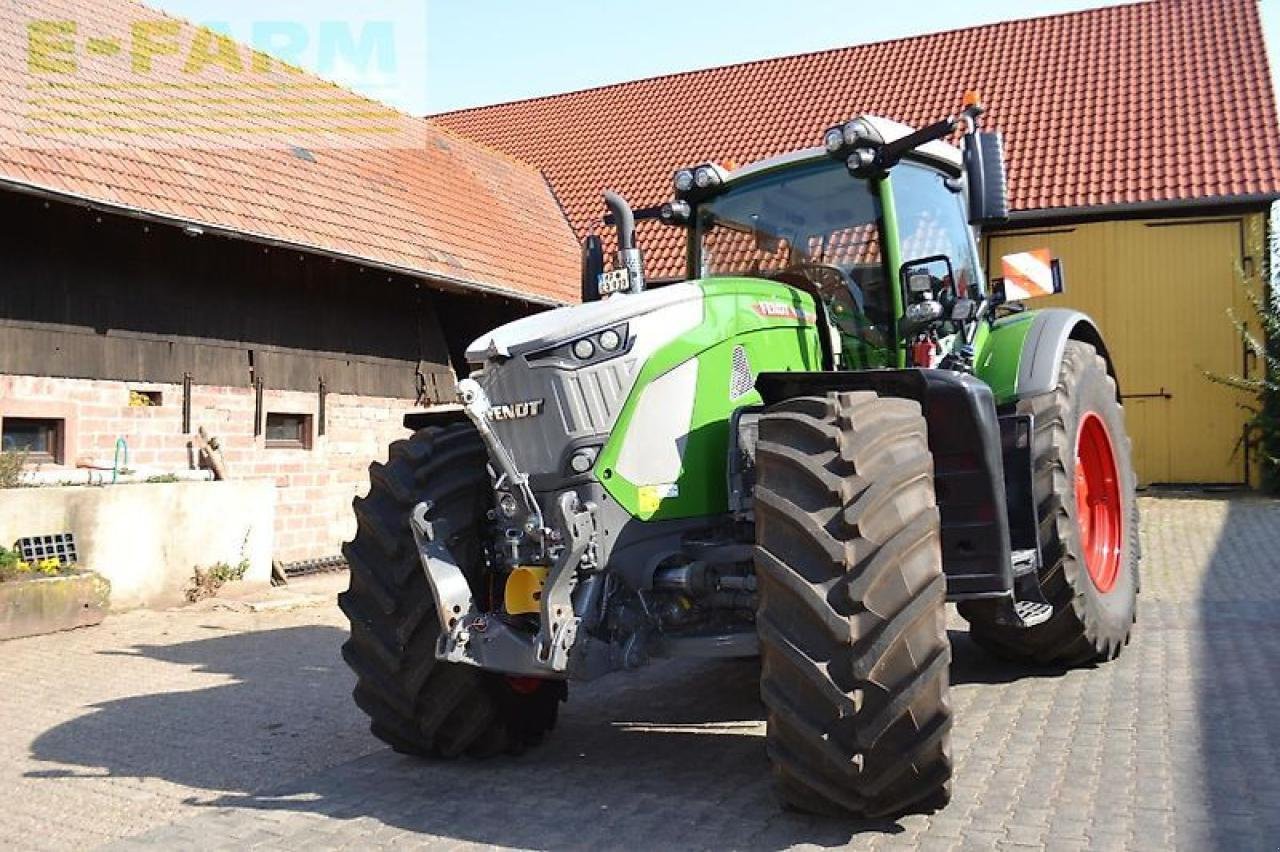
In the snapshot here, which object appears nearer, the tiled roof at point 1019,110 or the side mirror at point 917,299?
the side mirror at point 917,299

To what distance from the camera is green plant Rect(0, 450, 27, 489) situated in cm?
848

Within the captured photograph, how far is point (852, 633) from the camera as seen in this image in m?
3.39

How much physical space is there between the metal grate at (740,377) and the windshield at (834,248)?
798 mm

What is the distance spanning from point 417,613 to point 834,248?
240 centimetres

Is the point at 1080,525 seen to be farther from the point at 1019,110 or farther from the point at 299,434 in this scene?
the point at 1019,110

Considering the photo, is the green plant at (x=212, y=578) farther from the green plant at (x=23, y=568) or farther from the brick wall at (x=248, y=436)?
the green plant at (x=23, y=568)

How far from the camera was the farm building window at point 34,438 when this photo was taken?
9.14 meters

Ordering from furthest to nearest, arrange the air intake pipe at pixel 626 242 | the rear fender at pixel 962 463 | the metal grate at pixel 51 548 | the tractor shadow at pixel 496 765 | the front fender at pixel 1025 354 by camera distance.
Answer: the metal grate at pixel 51 548
the front fender at pixel 1025 354
the air intake pipe at pixel 626 242
the rear fender at pixel 962 463
the tractor shadow at pixel 496 765

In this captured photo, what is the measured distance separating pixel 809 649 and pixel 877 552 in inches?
14.0

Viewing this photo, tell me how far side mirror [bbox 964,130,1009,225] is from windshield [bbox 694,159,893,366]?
465 millimetres

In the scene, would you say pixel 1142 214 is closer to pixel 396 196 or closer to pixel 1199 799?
pixel 396 196

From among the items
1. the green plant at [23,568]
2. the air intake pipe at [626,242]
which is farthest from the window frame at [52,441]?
the air intake pipe at [626,242]

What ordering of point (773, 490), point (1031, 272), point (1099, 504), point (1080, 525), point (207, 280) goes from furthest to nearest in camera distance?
point (207, 280) < point (1031, 272) < point (1099, 504) < point (1080, 525) < point (773, 490)

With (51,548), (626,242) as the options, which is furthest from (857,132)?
(51,548)
